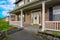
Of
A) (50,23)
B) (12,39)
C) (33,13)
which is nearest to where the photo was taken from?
(12,39)

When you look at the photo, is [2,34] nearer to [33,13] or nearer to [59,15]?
[59,15]

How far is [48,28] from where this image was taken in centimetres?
1631

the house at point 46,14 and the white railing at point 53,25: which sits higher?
the house at point 46,14

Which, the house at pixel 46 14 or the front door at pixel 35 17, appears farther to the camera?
the front door at pixel 35 17

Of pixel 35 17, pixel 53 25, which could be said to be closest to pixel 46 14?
pixel 35 17

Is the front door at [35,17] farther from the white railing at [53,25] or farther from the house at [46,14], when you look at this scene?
the white railing at [53,25]

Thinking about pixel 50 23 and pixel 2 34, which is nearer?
pixel 2 34

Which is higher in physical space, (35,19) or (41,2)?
(41,2)

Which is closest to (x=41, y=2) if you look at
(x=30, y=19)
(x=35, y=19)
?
(x=35, y=19)

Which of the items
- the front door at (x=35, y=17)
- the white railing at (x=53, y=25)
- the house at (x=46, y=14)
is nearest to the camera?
the white railing at (x=53, y=25)

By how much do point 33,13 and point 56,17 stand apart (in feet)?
22.3

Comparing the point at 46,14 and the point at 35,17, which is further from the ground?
the point at 46,14

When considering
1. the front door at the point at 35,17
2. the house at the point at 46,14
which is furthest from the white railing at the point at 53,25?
the front door at the point at 35,17

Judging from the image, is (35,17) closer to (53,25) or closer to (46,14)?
(46,14)
